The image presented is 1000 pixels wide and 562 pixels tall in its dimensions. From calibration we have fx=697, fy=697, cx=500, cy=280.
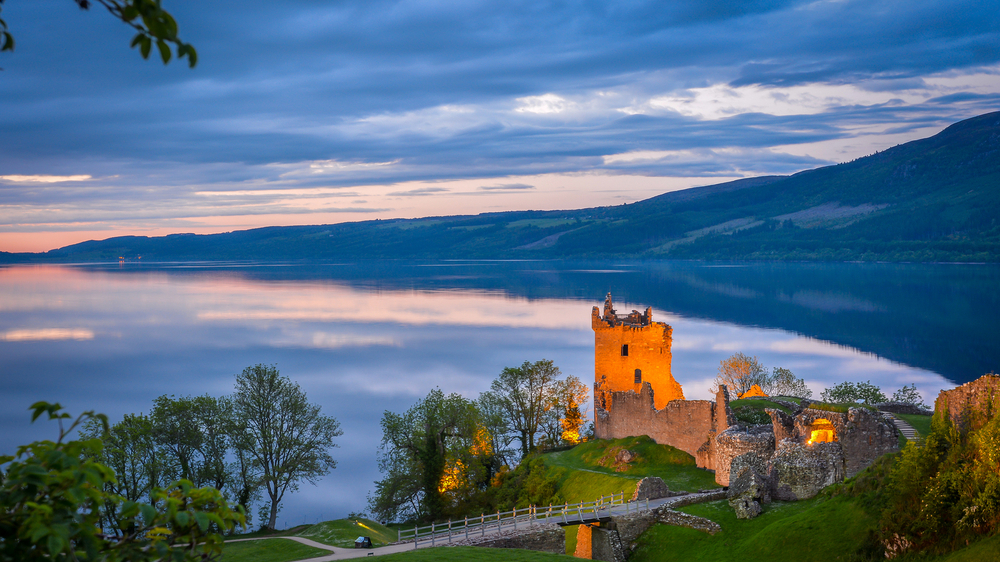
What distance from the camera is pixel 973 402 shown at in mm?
19281

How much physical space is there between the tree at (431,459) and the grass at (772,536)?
18.8 metres

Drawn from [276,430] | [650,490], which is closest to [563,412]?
[276,430]

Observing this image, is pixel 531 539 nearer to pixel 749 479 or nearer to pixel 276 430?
pixel 749 479

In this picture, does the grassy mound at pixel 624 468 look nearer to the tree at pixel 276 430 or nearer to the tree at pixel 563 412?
the tree at pixel 563 412

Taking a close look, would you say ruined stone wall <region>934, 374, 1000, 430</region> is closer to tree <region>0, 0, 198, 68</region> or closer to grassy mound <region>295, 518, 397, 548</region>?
tree <region>0, 0, 198, 68</region>

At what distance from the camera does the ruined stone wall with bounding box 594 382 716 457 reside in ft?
133

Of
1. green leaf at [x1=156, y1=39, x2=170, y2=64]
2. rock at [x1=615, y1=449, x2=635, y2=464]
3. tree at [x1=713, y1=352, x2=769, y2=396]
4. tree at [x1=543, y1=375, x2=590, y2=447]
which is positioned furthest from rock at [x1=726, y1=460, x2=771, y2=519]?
tree at [x1=713, y1=352, x2=769, y2=396]

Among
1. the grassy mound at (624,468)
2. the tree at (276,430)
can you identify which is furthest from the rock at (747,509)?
the tree at (276,430)

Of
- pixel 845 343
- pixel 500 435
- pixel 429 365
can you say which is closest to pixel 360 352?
pixel 429 365

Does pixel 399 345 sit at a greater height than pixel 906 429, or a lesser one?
lesser

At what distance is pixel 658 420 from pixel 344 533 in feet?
66.4

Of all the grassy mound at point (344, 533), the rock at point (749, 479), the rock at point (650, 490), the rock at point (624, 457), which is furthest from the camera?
the rock at point (624, 457)

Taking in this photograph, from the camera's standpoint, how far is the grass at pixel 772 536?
806 inches

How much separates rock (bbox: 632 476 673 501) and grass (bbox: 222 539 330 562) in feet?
44.6
